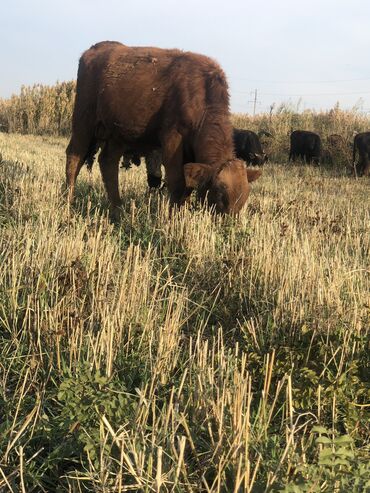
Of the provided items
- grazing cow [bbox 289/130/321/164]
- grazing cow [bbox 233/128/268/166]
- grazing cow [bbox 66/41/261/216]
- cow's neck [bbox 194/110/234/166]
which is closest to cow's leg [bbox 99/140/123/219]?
grazing cow [bbox 66/41/261/216]

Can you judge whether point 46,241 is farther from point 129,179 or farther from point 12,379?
point 129,179

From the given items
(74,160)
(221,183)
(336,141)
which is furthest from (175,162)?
(336,141)

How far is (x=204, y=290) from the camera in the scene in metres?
3.68

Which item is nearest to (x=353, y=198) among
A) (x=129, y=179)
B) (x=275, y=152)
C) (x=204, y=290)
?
(x=129, y=179)

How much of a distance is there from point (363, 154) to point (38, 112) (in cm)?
1899

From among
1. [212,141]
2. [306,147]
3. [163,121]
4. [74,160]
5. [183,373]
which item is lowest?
[183,373]

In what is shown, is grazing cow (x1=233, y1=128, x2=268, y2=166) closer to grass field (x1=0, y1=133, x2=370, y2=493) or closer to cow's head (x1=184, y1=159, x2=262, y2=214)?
cow's head (x1=184, y1=159, x2=262, y2=214)

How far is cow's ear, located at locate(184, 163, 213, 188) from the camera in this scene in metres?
5.43

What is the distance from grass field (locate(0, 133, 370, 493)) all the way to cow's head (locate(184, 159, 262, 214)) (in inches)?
37.6

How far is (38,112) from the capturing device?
27.2 m

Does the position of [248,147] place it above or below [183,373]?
above

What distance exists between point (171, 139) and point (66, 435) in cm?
458

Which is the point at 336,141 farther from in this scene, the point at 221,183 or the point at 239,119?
the point at 221,183

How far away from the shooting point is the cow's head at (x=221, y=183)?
18.1 ft
